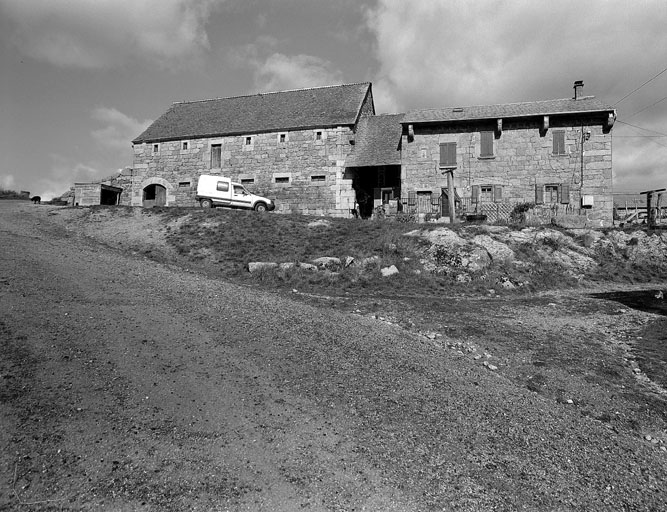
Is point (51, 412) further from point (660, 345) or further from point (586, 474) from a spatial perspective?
point (660, 345)

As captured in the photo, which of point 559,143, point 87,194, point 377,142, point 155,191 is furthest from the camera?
point 155,191

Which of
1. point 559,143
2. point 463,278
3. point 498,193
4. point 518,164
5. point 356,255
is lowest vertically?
point 463,278

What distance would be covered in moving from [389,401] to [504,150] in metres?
24.3

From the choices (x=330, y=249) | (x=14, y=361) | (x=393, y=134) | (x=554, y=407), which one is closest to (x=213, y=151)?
(x=393, y=134)

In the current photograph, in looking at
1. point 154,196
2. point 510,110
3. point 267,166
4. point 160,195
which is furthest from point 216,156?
point 510,110

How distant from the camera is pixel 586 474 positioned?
4.34m

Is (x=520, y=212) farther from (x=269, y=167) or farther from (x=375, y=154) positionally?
(x=269, y=167)

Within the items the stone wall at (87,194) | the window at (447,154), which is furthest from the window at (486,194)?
the stone wall at (87,194)

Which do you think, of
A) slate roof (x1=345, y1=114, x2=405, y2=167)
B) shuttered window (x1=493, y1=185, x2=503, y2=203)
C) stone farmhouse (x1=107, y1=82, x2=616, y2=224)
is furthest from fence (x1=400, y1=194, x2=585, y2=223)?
slate roof (x1=345, y1=114, x2=405, y2=167)

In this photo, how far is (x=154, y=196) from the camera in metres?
32.2

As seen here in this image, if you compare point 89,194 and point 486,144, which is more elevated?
point 486,144

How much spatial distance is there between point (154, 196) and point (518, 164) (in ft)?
86.0

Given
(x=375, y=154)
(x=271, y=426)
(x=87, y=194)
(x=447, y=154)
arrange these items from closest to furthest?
(x=271, y=426)
(x=447, y=154)
(x=375, y=154)
(x=87, y=194)

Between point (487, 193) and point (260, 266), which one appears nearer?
point (260, 266)
